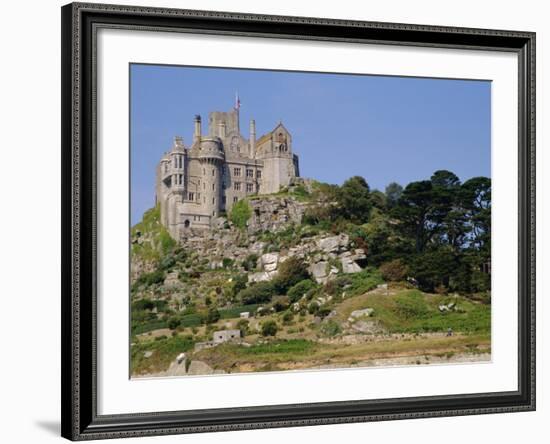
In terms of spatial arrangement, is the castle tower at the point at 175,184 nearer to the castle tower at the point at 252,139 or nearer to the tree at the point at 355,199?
the castle tower at the point at 252,139

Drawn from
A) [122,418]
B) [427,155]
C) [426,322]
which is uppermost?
[427,155]

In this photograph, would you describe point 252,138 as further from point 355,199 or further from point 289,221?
point 355,199

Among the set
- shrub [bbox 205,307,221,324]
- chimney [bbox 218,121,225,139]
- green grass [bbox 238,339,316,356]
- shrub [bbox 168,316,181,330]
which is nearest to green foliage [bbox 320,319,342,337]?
green grass [bbox 238,339,316,356]

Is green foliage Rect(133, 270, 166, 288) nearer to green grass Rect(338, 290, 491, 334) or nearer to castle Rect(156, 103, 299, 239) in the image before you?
castle Rect(156, 103, 299, 239)

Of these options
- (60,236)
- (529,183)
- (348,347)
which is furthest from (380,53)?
(60,236)

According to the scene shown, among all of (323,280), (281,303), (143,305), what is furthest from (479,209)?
(143,305)

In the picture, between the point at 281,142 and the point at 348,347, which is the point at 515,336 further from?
the point at 281,142

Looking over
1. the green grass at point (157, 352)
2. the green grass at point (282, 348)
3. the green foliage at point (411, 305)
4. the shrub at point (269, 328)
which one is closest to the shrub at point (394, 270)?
the green foliage at point (411, 305)
